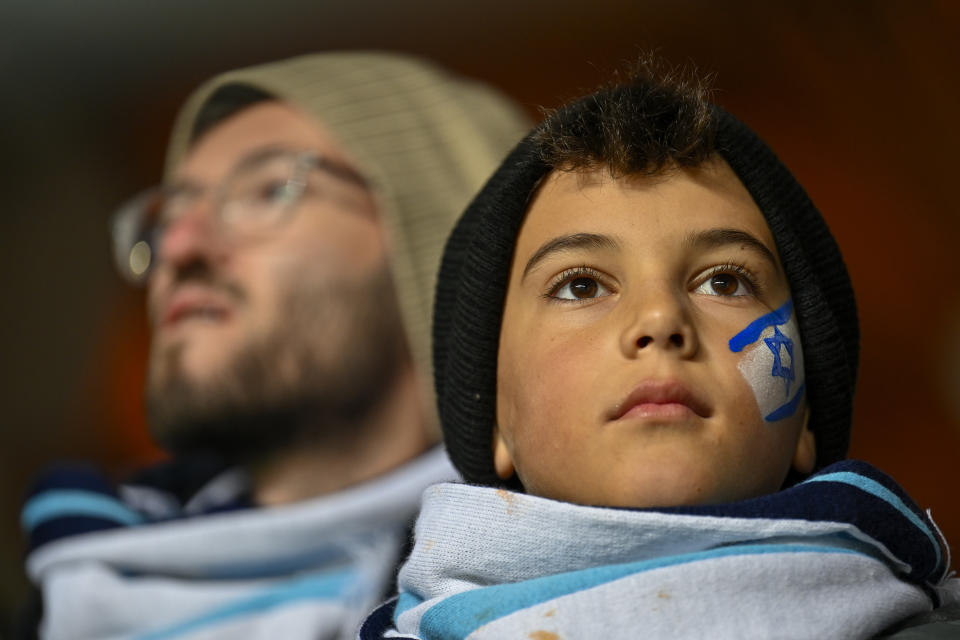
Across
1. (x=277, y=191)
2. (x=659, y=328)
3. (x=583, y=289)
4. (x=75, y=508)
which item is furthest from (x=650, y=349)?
(x=75, y=508)

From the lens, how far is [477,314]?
50.3 inches

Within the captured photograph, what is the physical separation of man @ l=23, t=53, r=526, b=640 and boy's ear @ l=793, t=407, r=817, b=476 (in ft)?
2.66

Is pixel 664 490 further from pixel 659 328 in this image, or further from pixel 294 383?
pixel 294 383

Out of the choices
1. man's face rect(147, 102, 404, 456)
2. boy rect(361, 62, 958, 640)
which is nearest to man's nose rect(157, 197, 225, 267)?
man's face rect(147, 102, 404, 456)

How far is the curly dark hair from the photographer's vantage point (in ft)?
3.94

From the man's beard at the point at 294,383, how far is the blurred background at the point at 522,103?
24.4 inches

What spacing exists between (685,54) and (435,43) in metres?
0.81

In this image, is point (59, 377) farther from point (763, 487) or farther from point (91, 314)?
point (763, 487)

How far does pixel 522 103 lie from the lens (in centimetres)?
284

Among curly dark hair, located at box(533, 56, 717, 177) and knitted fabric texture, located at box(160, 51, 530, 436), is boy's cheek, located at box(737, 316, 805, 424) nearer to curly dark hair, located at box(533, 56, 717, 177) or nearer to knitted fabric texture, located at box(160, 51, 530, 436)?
curly dark hair, located at box(533, 56, 717, 177)

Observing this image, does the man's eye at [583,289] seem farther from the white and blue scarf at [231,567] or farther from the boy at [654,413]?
the white and blue scarf at [231,567]

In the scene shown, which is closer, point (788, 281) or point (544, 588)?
point (544, 588)

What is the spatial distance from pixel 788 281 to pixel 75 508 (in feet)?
4.69

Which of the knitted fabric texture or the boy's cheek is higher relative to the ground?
the knitted fabric texture
